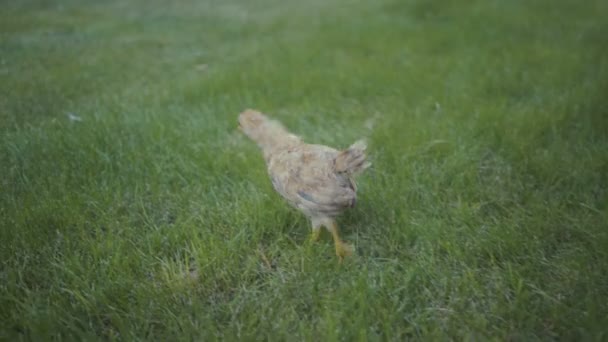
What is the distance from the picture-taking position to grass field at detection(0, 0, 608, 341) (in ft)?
7.16

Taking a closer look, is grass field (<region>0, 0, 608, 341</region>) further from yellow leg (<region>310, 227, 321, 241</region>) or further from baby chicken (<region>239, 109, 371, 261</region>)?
baby chicken (<region>239, 109, 371, 261</region>)

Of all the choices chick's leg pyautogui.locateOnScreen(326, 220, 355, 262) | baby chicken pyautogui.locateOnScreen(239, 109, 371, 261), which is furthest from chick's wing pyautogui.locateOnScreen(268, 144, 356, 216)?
chick's leg pyautogui.locateOnScreen(326, 220, 355, 262)

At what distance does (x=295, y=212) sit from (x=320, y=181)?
482 millimetres

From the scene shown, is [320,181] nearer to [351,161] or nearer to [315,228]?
[351,161]

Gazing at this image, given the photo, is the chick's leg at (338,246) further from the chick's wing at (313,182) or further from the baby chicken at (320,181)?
the chick's wing at (313,182)

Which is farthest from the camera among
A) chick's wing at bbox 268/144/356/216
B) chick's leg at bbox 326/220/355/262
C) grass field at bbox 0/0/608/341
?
chick's leg at bbox 326/220/355/262

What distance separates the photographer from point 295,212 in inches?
114

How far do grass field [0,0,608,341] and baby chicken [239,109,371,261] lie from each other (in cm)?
20

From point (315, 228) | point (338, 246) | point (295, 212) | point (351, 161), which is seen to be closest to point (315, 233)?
point (315, 228)

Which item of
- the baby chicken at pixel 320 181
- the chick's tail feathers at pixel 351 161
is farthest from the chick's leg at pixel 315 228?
the chick's tail feathers at pixel 351 161

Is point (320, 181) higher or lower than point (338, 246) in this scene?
higher

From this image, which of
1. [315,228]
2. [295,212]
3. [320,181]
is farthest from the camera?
[295,212]

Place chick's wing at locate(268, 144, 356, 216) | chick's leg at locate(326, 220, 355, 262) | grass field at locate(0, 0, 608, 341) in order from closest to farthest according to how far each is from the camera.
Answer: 1. grass field at locate(0, 0, 608, 341)
2. chick's wing at locate(268, 144, 356, 216)
3. chick's leg at locate(326, 220, 355, 262)

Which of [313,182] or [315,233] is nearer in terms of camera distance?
[313,182]
